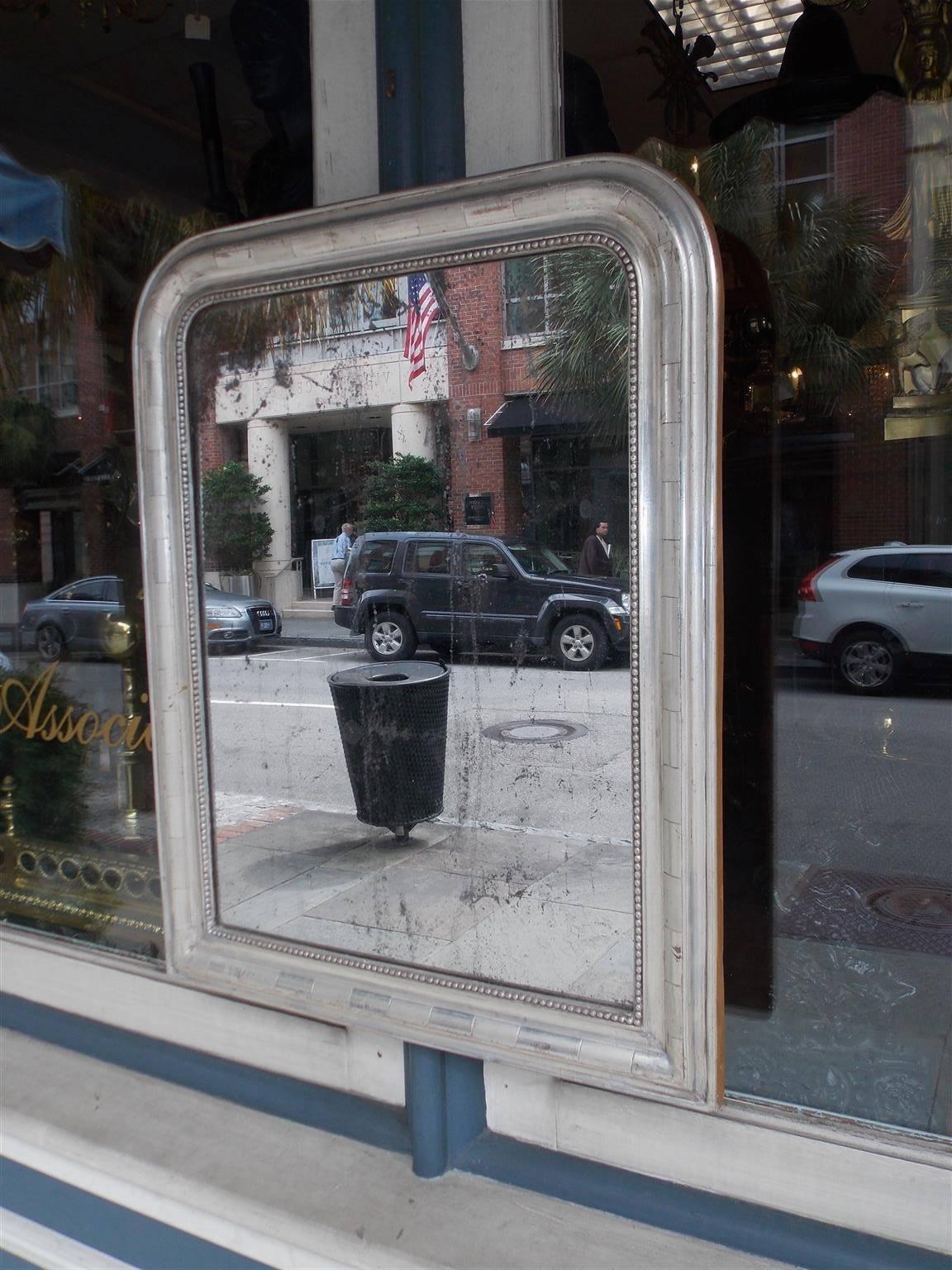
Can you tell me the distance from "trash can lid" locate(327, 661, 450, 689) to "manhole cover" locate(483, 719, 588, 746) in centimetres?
12

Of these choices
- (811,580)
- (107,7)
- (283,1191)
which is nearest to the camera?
(283,1191)

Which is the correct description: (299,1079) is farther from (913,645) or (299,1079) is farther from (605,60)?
(913,645)

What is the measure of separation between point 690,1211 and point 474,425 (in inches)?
47.2

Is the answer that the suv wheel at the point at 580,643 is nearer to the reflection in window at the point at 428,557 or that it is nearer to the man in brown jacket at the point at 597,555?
the man in brown jacket at the point at 597,555

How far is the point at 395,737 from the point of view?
149cm

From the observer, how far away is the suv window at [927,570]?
2.05m

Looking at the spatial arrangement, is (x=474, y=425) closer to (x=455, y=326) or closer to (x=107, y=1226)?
(x=455, y=326)

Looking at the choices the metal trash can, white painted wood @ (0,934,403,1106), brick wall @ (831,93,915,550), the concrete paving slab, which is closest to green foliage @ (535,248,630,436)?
the metal trash can

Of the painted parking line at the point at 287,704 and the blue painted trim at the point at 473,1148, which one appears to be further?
the painted parking line at the point at 287,704

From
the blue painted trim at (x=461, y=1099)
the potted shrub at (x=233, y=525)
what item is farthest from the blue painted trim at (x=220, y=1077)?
the potted shrub at (x=233, y=525)

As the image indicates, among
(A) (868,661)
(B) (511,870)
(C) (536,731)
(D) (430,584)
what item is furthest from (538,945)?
(A) (868,661)

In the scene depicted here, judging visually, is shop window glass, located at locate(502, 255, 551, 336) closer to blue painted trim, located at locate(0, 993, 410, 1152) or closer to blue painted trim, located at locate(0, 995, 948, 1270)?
blue painted trim, located at locate(0, 995, 948, 1270)

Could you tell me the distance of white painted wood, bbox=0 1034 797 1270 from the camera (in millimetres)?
1382

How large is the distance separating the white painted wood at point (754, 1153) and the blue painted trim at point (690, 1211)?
16 millimetres
